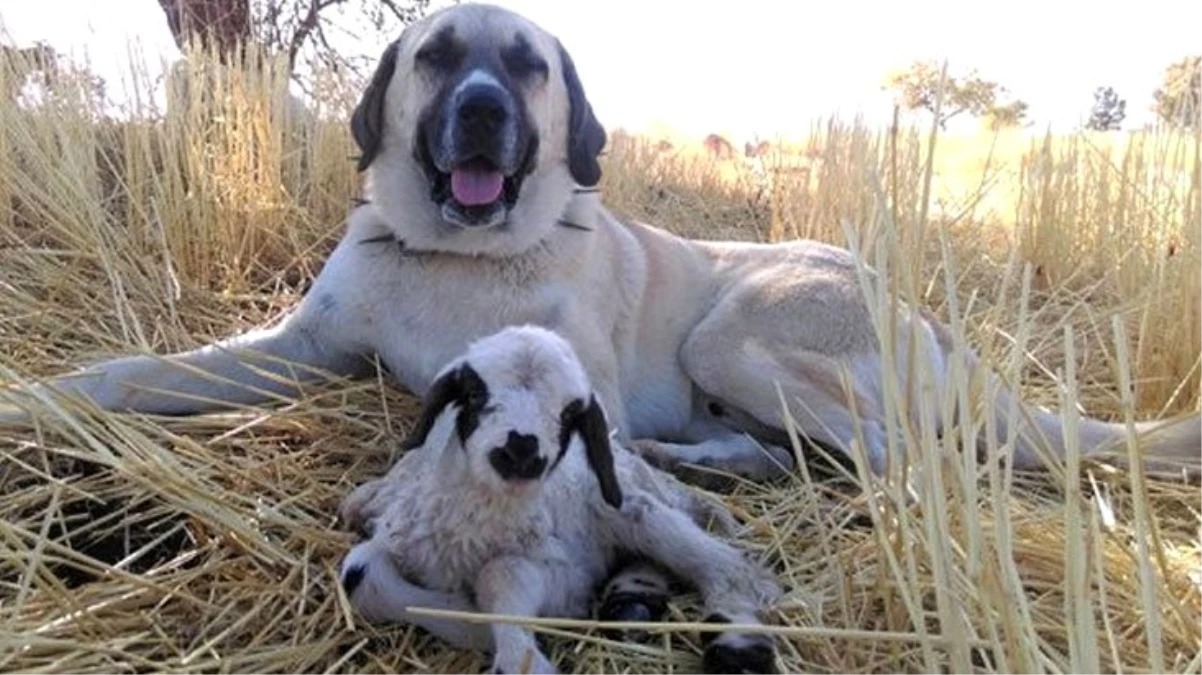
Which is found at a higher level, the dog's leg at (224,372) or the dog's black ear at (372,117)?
the dog's black ear at (372,117)

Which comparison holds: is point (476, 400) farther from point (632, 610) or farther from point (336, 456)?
point (336, 456)

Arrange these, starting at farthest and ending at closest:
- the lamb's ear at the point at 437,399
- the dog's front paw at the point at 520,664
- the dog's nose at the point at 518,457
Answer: the lamb's ear at the point at 437,399 < the dog's nose at the point at 518,457 < the dog's front paw at the point at 520,664

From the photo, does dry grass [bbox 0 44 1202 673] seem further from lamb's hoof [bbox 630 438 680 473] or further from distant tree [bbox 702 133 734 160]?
distant tree [bbox 702 133 734 160]

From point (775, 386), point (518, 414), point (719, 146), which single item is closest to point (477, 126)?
point (775, 386)

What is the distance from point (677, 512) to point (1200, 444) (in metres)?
1.43

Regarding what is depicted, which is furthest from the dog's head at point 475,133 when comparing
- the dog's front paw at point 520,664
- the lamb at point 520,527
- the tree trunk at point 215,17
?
the tree trunk at point 215,17

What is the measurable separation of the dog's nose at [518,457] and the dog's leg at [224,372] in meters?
1.17

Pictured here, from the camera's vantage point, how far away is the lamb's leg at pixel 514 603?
1773 mm

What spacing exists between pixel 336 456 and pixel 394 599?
0.87 m

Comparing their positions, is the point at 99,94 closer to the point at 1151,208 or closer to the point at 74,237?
the point at 74,237

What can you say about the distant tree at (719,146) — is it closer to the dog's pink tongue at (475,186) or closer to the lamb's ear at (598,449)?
the dog's pink tongue at (475,186)

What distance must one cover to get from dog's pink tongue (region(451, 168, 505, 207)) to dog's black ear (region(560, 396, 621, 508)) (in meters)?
1.17

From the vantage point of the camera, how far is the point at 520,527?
202 centimetres

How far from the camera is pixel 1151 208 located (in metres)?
4.00
